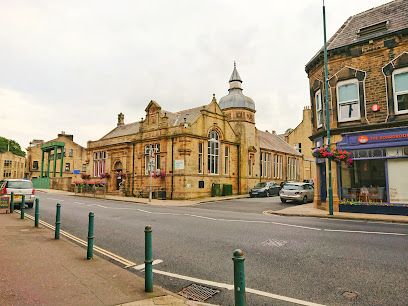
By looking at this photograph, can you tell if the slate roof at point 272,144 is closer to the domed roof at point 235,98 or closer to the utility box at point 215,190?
the domed roof at point 235,98

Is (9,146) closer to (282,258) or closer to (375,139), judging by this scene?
(375,139)

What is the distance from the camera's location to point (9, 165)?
73375 millimetres

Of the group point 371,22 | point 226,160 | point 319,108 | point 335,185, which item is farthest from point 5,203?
point 371,22

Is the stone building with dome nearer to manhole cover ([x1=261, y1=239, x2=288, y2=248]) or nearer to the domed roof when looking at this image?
the domed roof

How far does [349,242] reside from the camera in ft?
26.6

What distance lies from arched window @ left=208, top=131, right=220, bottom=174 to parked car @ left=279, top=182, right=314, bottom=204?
985 cm

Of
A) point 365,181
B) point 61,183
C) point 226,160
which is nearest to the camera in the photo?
point 365,181

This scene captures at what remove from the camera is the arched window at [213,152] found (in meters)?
31.6

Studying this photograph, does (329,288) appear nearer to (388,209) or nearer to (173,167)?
(388,209)

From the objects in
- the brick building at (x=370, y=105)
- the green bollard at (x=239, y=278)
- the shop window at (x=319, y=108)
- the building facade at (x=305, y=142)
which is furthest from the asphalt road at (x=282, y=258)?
the building facade at (x=305, y=142)

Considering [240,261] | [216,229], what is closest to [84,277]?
[240,261]

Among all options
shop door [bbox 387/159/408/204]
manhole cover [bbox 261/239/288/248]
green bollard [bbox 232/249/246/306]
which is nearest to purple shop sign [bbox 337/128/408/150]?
shop door [bbox 387/159/408/204]

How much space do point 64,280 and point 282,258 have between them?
14.3 feet

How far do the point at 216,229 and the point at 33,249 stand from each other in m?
5.47
